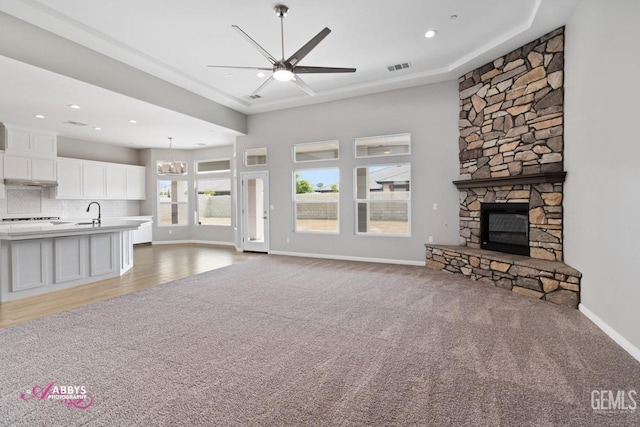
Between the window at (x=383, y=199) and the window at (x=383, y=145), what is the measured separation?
0.29m

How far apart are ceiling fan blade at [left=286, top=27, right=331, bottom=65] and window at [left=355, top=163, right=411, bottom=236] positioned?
342cm

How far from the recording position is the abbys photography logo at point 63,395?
1.89 metres

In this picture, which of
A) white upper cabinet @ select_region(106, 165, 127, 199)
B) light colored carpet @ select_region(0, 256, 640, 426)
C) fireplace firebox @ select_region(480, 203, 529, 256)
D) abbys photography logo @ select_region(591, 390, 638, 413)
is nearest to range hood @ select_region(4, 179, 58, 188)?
white upper cabinet @ select_region(106, 165, 127, 199)

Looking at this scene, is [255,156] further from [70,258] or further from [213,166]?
[70,258]

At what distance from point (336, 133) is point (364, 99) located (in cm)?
94

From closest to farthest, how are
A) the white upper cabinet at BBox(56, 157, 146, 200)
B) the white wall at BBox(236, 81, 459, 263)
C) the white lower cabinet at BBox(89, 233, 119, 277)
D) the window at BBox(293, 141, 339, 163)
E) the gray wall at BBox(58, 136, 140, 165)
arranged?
the white lower cabinet at BBox(89, 233, 119, 277) → the white wall at BBox(236, 81, 459, 263) → the window at BBox(293, 141, 339, 163) → the white upper cabinet at BBox(56, 157, 146, 200) → the gray wall at BBox(58, 136, 140, 165)

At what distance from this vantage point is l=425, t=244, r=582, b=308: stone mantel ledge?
365 centimetres

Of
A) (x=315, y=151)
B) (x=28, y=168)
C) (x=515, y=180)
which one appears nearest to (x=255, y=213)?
(x=315, y=151)

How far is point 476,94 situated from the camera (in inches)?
210

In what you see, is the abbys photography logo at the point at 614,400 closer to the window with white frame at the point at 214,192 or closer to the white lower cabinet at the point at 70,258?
the white lower cabinet at the point at 70,258

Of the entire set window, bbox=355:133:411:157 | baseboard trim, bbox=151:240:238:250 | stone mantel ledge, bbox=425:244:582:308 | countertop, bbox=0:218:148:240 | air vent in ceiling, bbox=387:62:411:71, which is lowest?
baseboard trim, bbox=151:240:238:250

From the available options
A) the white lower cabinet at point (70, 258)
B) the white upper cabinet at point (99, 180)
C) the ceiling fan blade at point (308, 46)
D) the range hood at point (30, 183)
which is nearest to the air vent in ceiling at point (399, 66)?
the ceiling fan blade at point (308, 46)

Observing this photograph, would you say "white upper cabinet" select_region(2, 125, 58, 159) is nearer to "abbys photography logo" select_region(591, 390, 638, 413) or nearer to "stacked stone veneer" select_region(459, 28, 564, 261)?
"stacked stone veneer" select_region(459, 28, 564, 261)

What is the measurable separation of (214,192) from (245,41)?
609 centimetres
